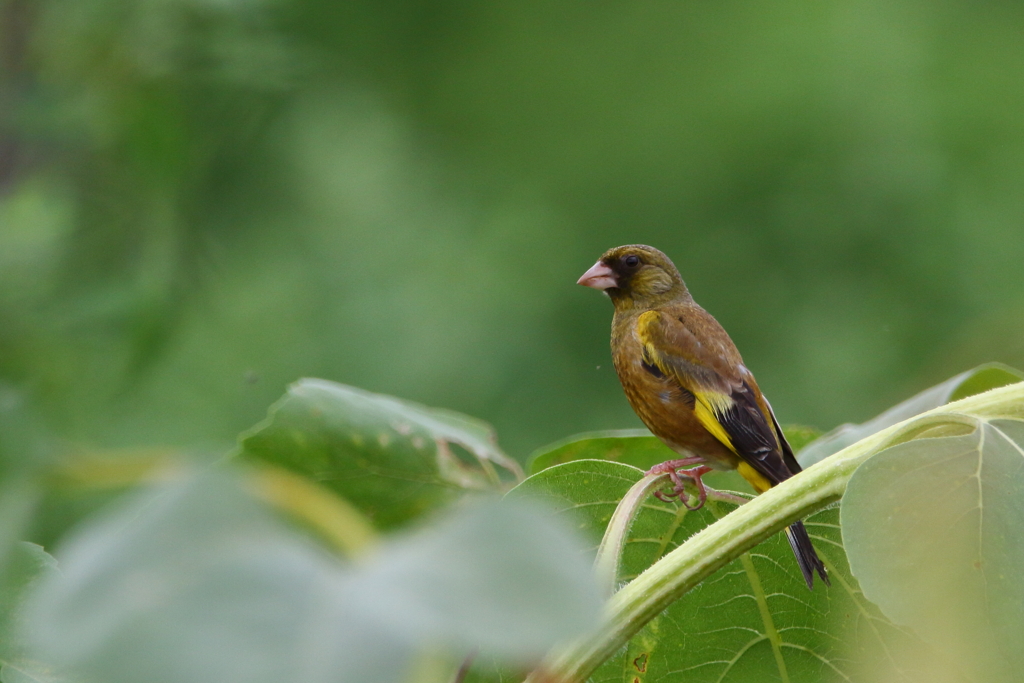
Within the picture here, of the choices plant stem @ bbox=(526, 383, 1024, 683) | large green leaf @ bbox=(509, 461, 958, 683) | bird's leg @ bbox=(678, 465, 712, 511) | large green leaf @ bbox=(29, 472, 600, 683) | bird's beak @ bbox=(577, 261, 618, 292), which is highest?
large green leaf @ bbox=(29, 472, 600, 683)

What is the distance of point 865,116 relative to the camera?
6.31 meters

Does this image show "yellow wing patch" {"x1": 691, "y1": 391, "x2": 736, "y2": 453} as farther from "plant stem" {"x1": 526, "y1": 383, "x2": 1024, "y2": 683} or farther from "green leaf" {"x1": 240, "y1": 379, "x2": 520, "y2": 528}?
"plant stem" {"x1": 526, "y1": 383, "x2": 1024, "y2": 683}

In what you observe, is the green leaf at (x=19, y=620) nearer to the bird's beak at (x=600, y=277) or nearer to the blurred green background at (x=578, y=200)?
the bird's beak at (x=600, y=277)

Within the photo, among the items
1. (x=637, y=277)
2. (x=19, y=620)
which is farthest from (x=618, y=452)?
(x=19, y=620)

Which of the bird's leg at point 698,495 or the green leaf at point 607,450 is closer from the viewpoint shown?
the bird's leg at point 698,495

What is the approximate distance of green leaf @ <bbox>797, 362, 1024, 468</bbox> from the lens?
41.7 inches

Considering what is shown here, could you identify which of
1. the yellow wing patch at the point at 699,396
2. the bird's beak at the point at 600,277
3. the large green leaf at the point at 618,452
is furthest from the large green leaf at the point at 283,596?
the bird's beak at the point at 600,277

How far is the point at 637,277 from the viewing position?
1.66 meters

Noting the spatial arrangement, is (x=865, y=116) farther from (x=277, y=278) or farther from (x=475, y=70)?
(x=277, y=278)

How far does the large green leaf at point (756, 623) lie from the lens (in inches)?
35.1

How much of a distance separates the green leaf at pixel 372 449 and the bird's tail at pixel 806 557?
336 mm

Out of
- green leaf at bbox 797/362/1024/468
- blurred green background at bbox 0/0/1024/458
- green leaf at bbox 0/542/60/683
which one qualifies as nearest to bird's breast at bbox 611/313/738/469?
green leaf at bbox 797/362/1024/468

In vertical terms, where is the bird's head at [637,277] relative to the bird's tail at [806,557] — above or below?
above

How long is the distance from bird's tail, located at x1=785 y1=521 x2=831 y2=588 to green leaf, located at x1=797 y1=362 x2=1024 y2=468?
0.52 ft
